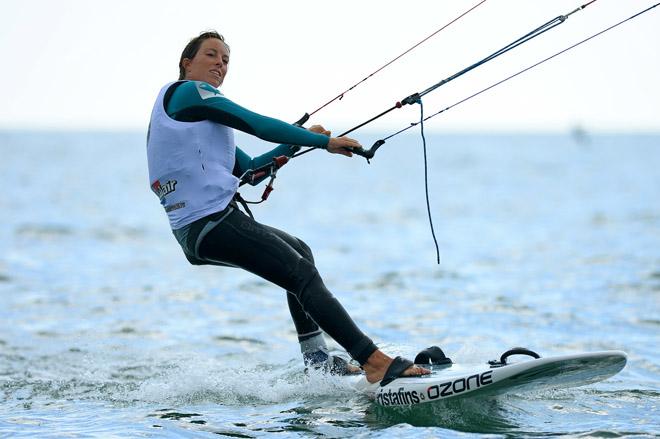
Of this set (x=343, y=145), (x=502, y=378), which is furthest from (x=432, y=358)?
(x=343, y=145)

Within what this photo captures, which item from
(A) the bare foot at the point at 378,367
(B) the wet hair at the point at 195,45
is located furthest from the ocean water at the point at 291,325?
→ (B) the wet hair at the point at 195,45

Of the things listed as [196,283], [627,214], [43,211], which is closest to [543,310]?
[196,283]

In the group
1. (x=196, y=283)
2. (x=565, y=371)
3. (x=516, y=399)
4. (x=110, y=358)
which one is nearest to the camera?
(x=565, y=371)

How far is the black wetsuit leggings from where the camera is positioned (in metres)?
6.42

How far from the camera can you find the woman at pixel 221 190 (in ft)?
20.7

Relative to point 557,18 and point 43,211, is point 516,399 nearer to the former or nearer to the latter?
point 557,18

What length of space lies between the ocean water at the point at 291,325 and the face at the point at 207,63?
2.37 m

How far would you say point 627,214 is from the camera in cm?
3155

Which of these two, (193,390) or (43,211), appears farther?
(43,211)

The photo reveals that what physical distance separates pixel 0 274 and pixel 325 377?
10507 mm

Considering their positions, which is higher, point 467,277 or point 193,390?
point 467,277

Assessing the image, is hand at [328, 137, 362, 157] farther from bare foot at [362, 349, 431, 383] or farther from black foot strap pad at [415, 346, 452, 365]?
black foot strap pad at [415, 346, 452, 365]

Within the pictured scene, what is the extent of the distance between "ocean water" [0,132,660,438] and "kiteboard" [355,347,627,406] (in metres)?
0.13

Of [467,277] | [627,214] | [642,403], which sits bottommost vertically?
[642,403]
